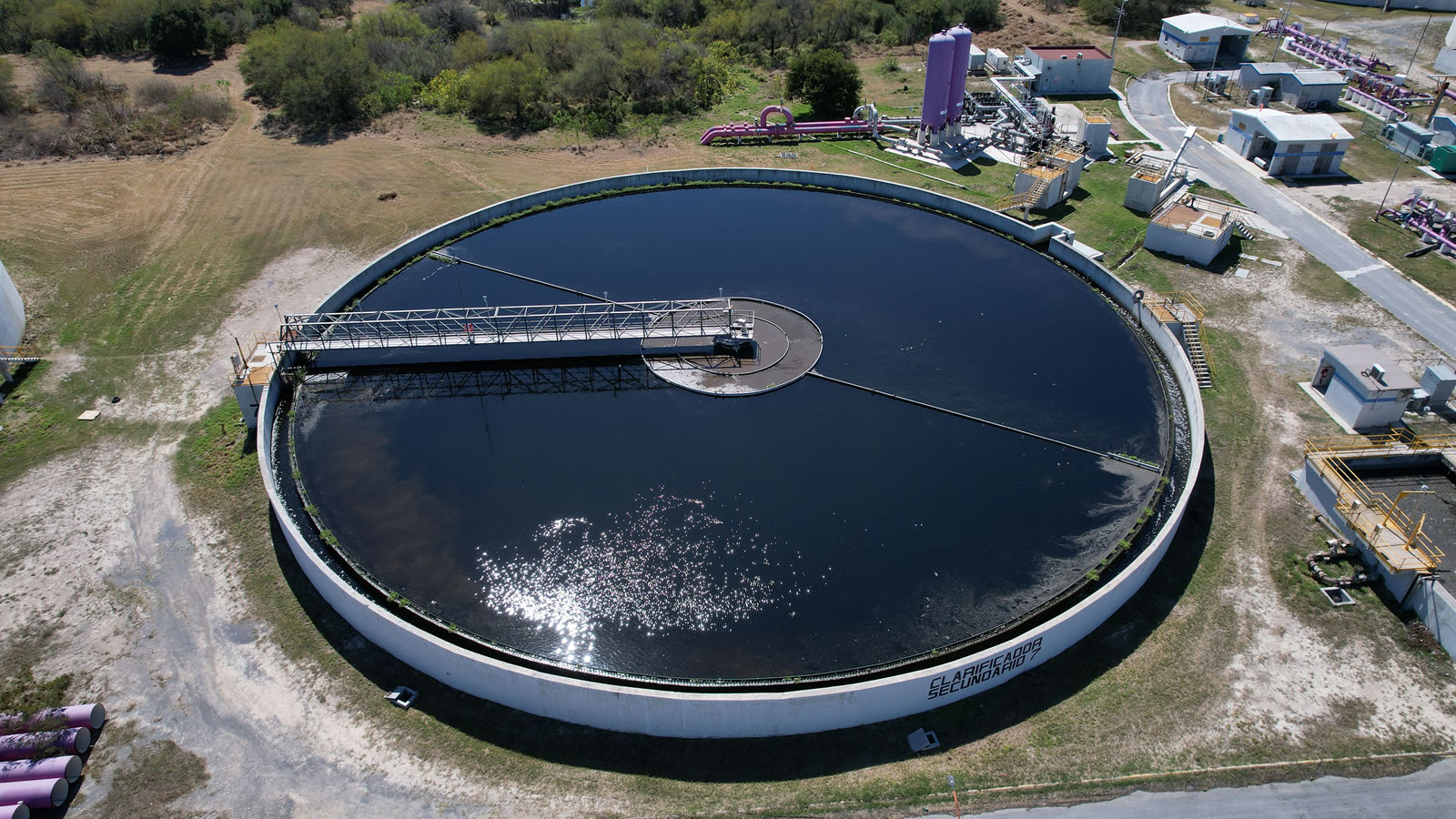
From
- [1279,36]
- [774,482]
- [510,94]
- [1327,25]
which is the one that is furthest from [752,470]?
[1327,25]

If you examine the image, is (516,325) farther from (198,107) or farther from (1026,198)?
(198,107)

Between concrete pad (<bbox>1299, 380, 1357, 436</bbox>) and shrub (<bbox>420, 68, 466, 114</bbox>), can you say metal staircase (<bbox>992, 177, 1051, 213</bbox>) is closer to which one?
concrete pad (<bbox>1299, 380, 1357, 436</bbox>)

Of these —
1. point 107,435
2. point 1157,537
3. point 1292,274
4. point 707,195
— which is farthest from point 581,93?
point 1157,537

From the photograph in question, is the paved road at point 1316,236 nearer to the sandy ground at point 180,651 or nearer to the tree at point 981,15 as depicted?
the tree at point 981,15

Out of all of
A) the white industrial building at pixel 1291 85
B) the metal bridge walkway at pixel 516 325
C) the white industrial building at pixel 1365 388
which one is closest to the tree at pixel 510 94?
the metal bridge walkway at pixel 516 325

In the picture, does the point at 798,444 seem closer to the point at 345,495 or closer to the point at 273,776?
the point at 345,495

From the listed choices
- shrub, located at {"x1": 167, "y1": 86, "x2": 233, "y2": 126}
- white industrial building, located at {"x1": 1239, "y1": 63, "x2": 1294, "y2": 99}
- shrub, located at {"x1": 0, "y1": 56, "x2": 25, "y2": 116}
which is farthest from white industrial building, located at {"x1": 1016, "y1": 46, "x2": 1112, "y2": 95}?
shrub, located at {"x1": 0, "y1": 56, "x2": 25, "y2": 116}

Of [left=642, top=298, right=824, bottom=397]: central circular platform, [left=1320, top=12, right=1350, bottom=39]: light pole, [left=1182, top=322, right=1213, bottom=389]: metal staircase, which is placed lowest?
[left=1182, top=322, right=1213, bottom=389]: metal staircase
